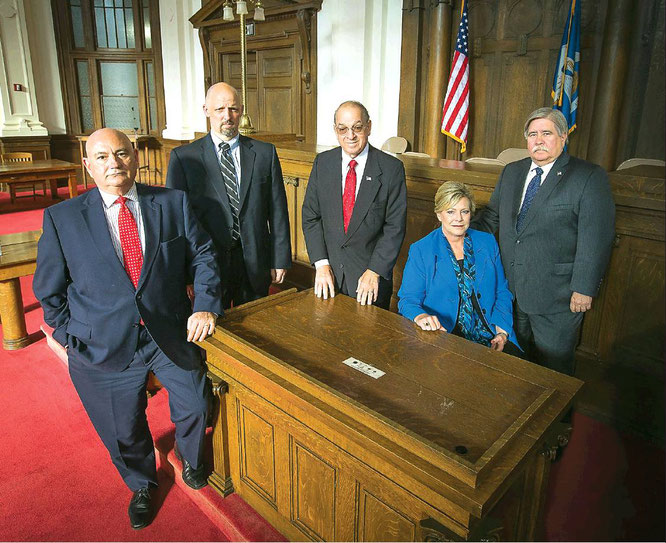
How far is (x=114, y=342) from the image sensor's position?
1991 mm

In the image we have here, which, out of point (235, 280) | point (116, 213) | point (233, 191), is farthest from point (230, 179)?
point (116, 213)

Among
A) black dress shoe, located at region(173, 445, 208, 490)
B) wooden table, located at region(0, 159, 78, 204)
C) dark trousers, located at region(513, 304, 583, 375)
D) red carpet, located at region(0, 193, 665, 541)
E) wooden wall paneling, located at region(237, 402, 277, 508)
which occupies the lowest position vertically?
red carpet, located at region(0, 193, 665, 541)

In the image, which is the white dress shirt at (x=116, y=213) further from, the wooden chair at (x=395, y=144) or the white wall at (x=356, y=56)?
the white wall at (x=356, y=56)

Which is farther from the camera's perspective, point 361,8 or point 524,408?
point 361,8

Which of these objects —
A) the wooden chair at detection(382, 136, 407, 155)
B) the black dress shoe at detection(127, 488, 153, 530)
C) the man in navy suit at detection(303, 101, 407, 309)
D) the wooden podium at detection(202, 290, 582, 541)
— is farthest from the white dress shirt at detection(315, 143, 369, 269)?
the wooden chair at detection(382, 136, 407, 155)

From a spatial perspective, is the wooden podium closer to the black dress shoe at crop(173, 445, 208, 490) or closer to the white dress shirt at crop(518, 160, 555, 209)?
the black dress shoe at crop(173, 445, 208, 490)

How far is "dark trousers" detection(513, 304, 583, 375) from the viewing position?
237 cm

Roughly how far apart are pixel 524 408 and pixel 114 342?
1442 millimetres

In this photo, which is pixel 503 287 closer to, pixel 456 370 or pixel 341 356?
pixel 456 370

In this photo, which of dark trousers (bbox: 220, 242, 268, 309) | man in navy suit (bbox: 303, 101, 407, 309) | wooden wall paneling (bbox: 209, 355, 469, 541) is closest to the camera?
wooden wall paneling (bbox: 209, 355, 469, 541)

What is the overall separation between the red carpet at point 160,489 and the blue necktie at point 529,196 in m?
0.98

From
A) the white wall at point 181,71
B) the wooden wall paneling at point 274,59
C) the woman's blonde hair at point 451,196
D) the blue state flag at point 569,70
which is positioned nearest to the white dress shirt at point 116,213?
the woman's blonde hair at point 451,196

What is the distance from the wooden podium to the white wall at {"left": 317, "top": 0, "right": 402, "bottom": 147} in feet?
15.4

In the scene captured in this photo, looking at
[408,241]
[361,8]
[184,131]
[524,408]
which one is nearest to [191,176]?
[408,241]
